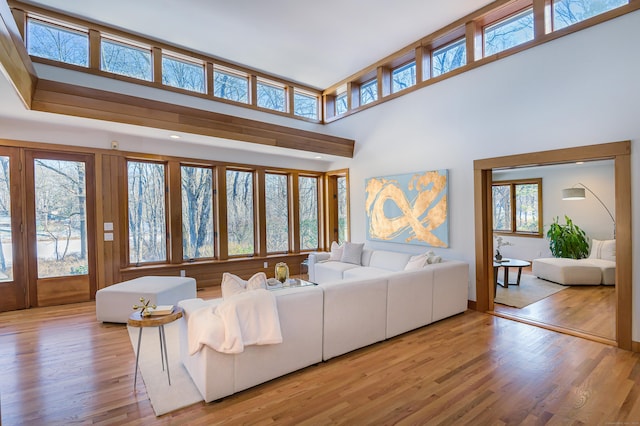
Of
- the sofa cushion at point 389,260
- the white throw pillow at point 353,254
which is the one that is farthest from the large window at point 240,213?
the sofa cushion at point 389,260

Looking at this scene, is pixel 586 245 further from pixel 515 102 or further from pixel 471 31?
pixel 471 31

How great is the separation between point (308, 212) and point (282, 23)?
12.8 feet

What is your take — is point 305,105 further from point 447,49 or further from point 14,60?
point 14,60

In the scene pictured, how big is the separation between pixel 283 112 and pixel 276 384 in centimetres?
532

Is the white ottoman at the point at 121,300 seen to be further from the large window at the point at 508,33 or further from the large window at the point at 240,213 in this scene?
the large window at the point at 508,33

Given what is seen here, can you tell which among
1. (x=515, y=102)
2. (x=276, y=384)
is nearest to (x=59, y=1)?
(x=276, y=384)

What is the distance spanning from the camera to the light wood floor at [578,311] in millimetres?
3539

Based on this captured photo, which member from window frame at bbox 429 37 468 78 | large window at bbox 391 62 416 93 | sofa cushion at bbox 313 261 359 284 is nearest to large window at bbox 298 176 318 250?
sofa cushion at bbox 313 261 359 284

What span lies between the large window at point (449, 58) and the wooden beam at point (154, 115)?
2.36 m

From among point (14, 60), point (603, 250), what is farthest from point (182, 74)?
point (603, 250)

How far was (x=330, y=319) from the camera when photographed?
2779mm

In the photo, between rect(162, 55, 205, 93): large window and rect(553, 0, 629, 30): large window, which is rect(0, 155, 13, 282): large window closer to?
rect(162, 55, 205, 93): large window

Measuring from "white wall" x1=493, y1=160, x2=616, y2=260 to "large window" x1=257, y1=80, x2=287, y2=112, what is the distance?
6.15 metres

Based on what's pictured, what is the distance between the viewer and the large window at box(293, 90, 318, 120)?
667 centimetres
